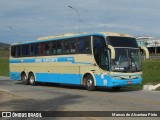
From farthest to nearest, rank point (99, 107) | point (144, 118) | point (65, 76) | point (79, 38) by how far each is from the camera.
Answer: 1. point (65, 76)
2. point (79, 38)
3. point (99, 107)
4. point (144, 118)

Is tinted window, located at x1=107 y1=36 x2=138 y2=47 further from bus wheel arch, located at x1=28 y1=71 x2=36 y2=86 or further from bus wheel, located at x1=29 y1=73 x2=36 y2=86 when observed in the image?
bus wheel, located at x1=29 y1=73 x2=36 y2=86

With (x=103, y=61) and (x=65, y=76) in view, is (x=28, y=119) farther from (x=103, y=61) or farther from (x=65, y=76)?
(x=65, y=76)

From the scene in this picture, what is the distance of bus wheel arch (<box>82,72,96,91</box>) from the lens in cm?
2216

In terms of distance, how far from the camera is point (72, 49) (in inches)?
936

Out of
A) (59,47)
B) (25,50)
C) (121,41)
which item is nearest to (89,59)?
(121,41)

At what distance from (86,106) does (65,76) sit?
420 inches

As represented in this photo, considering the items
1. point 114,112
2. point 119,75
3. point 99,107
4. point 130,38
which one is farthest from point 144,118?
point 130,38

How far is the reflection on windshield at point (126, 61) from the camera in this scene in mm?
20891

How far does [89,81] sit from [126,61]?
8.70ft

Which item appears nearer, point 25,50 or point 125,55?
point 125,55

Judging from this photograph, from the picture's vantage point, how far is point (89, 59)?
22219 millimetres

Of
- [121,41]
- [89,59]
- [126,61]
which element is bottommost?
[126,61]

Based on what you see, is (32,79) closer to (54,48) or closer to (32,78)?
(32,78)

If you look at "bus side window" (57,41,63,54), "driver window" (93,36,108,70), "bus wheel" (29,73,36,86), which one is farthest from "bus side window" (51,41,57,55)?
"driver window" (93,36,108,70)
